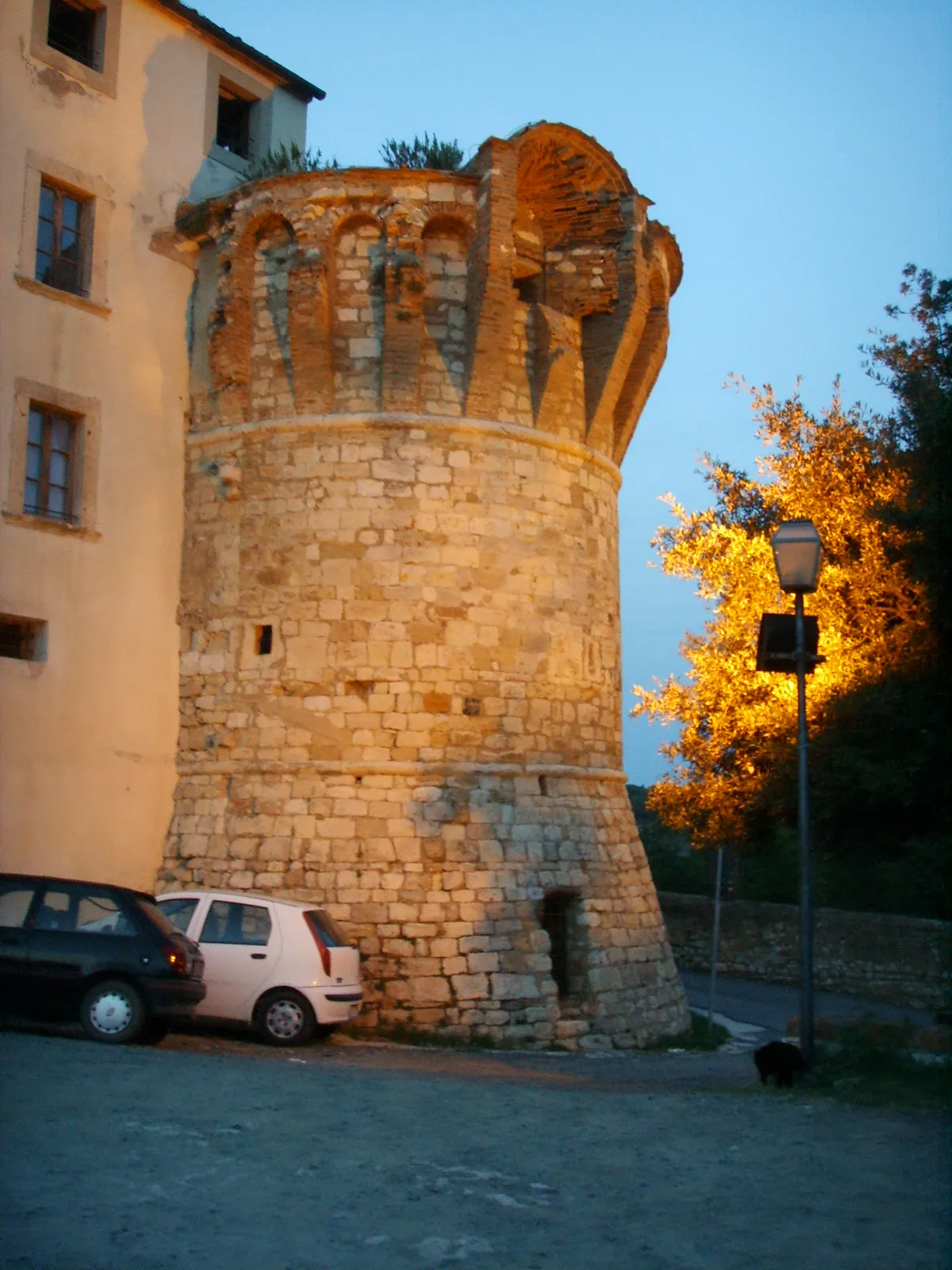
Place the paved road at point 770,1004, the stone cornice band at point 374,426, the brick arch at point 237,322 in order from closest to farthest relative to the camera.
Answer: the stone cornice band at point 374,426, the brick arch at point 237,322, the paved road at point 770,1004

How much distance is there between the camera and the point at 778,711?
21391 millimetres

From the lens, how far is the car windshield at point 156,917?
10.7 m

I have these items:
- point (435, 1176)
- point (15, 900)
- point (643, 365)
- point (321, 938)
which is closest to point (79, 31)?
point (643, 365)

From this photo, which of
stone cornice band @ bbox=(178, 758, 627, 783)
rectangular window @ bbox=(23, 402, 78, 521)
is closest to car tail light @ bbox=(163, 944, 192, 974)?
stone cornice band @ bbox=(178, 758, 627, 783)

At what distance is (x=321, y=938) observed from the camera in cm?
1224

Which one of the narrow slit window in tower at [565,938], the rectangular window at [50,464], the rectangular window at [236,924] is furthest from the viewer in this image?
the narrow slit window in tower at [565,938]

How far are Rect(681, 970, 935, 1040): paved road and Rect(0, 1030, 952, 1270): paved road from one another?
9455mm

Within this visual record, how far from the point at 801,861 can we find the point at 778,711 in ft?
38.8

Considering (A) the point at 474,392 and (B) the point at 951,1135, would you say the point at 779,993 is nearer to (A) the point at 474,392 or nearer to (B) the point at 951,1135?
(A) the point at 474,392

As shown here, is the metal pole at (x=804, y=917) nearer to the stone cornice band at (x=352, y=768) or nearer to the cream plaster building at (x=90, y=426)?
the stone cornice band at (x=352, y=768)

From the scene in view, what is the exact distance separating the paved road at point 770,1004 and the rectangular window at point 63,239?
12013 millimetres

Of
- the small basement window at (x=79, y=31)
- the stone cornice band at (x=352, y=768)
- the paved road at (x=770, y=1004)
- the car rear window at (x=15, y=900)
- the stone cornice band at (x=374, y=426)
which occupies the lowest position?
the paved road at (x=770, y=1004)

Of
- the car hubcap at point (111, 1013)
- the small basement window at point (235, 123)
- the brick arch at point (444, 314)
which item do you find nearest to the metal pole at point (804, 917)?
the car hubcap at point (111, 1013)

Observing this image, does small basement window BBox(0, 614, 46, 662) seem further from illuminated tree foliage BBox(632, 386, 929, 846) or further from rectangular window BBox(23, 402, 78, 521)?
illuminated tree foliage BBox(632, 386, 929, 846)
